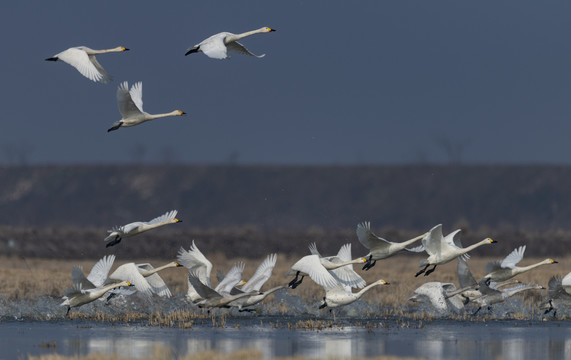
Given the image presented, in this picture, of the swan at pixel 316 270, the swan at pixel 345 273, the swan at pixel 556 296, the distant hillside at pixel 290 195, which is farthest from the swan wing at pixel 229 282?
the distant hillside at pixel 290 195

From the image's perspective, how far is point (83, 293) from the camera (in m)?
21.1

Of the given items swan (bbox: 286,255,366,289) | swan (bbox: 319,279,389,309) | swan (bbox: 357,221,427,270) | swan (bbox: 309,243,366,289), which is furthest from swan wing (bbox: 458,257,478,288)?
swan (bbox: 286,255,366,289)

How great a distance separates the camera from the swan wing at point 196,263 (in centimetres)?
2236

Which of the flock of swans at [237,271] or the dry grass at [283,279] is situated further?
the dry grass at [283,279]

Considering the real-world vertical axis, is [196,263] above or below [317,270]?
above

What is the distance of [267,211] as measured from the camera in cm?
11000

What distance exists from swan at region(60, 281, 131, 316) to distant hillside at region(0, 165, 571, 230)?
8317 centimetres

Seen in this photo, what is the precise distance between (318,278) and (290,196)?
9248 centimetres

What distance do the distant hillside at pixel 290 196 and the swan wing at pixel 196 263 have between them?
79.0 metres

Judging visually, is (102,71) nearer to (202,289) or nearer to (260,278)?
(202,289)

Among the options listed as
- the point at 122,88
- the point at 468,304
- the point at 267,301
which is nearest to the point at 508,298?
the point at 468,304

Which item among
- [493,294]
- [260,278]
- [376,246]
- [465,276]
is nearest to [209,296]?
[260,278]

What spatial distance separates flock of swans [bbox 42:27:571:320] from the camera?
69.3ft

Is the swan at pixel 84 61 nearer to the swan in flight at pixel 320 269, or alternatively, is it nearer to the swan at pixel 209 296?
the swan at pixel 209 296
